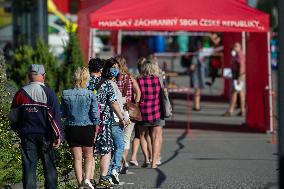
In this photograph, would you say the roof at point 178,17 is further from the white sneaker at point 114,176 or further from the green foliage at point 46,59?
the white sneaker at point 114,176

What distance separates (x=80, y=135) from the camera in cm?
1170

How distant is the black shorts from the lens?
460 inches

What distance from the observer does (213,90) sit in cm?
3422

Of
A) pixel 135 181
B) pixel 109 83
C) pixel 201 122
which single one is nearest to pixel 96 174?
pixel 135 181

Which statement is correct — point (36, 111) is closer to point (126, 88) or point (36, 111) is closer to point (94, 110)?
point (94, 110)

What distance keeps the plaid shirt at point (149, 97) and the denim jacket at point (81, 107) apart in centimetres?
309

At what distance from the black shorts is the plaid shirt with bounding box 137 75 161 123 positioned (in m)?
3.07

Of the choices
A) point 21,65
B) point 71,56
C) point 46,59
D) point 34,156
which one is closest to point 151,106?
point 34,156

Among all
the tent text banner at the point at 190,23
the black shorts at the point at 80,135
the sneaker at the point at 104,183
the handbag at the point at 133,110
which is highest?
the tent text banner at the point at 190,23

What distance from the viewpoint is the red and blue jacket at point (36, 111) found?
1077 centimetres

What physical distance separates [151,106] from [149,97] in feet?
0.48

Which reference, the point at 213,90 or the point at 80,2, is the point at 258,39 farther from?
the point at 213,90

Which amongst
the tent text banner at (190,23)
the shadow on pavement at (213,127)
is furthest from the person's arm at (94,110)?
the shadow on pavement at (213,127)

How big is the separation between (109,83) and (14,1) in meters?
20.7
